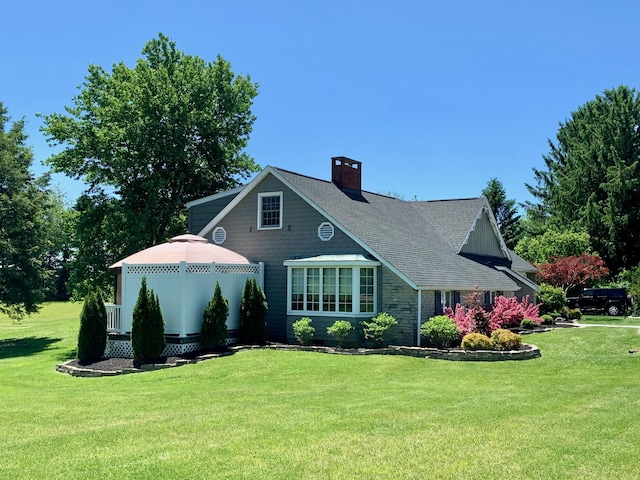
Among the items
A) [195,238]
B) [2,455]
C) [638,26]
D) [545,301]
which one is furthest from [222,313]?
[545,301]

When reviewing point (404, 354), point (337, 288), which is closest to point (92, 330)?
point (337, 288)

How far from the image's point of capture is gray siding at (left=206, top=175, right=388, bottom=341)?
74.7 ft

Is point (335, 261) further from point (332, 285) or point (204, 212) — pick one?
point (204, 212)

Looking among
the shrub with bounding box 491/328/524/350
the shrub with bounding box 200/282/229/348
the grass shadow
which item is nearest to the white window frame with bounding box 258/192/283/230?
the shrub with bounding box 200/282/229/348

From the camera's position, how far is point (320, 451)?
8.03 m

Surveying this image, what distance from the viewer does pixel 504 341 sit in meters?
18.5

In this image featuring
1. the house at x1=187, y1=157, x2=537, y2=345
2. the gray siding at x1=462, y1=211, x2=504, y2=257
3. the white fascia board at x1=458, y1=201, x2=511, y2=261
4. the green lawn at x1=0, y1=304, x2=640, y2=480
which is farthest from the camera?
the gray siding at x1=462, y1=211, x2=504, y2=257

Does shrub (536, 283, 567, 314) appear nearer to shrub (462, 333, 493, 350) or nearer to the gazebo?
shrub (462, 333, 493, 350)

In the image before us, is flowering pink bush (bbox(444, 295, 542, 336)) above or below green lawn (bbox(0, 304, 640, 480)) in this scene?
above

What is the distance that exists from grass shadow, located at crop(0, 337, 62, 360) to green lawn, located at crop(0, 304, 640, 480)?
10708 millimetres

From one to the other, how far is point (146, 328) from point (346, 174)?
12.5 meters

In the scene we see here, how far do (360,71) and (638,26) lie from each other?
31.5 ft

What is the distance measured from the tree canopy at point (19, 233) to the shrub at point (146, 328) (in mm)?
16337

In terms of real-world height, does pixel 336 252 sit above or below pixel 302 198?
below
